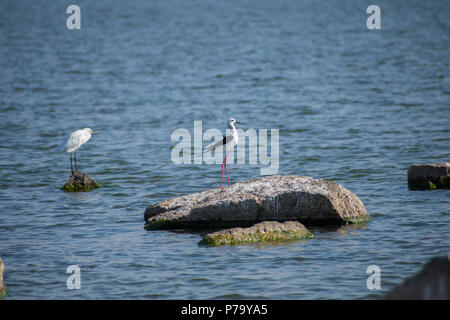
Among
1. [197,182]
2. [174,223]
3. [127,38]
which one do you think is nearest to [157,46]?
[127,38]

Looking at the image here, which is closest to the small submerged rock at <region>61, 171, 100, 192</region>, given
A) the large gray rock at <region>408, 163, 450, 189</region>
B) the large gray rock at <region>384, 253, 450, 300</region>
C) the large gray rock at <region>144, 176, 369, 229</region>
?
the large gray rock at <region>144, 176, 369, 229</region>

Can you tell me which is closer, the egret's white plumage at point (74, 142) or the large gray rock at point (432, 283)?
the large gray rock at point (432, 283)

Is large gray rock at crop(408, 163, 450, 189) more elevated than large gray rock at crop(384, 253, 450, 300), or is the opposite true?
large gray rock at crop(408, 163, 450, 189)

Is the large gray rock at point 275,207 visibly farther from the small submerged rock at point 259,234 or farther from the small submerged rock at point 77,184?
the small submerged rock at point 77,184

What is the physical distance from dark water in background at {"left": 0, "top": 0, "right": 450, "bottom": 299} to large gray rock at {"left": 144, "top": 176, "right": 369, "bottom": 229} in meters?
0.39

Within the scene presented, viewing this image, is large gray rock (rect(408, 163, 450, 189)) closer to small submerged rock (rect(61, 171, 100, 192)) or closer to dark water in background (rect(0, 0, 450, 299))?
dark water in background (rect(0, 0, 450, 299))

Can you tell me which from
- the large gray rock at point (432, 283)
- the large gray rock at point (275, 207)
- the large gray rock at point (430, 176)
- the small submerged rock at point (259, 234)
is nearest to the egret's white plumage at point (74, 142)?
the large gray rock at point (275, 207)

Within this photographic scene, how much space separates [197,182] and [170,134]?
7.44m

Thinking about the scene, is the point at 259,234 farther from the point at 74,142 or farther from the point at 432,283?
the point at 74,142

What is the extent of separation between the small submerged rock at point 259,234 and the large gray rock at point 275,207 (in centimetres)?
60

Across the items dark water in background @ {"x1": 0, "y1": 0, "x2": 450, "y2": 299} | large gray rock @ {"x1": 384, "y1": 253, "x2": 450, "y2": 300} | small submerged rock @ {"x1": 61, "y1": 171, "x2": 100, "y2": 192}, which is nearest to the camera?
large gray rock @ {"x1": 384, "y1": 253, "x2": 450, "y2": 300}

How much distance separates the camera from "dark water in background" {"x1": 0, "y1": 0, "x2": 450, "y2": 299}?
33.5ft

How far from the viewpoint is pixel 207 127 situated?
2506 cm

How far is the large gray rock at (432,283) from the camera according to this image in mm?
6307
